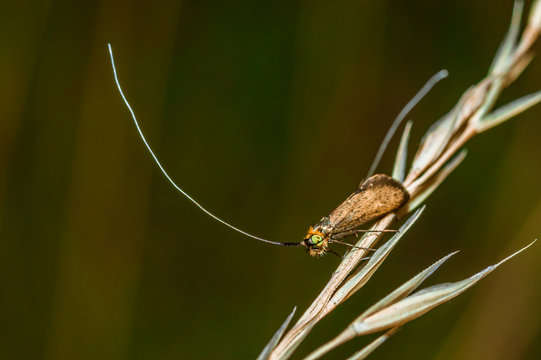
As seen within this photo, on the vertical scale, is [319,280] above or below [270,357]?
below

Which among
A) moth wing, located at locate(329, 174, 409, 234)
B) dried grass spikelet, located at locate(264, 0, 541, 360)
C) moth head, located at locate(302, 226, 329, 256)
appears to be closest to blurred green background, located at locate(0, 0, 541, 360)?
moth head, located at locate(302, 226, 329, 256)

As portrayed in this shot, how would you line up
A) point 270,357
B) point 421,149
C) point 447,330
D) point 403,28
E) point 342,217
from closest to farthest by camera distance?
point 270,357
point 421,149
point 342,217
point 447,330
point 403,28

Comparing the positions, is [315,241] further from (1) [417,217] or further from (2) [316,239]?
(1) [417,217]

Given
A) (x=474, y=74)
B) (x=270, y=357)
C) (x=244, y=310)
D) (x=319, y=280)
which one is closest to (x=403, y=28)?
(x=474, y=74)

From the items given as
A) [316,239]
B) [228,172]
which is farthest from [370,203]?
[228,172]

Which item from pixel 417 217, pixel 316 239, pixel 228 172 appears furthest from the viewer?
pixel 228 172

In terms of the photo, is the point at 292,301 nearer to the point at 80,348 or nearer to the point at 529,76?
the point at 80,348
